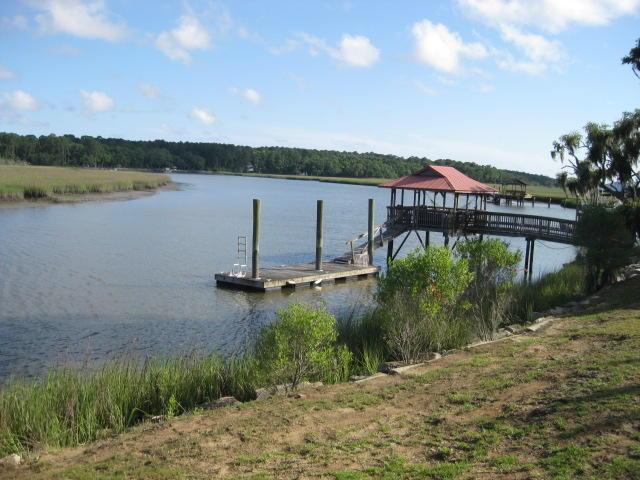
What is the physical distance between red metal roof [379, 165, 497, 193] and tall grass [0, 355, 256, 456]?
78.4 feet

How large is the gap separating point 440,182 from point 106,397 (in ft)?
89.1

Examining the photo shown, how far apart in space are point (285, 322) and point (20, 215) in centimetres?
4534

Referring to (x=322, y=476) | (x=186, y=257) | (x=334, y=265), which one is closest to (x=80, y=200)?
(x=186, y=257)

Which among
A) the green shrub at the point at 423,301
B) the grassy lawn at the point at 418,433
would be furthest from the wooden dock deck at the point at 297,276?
the grassy lawn at the point at 418,433

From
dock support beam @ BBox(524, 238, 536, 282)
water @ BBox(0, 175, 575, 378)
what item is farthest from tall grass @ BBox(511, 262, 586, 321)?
dock support beam @ BBox(524, 238, 536, 282)

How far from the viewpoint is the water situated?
18250mm

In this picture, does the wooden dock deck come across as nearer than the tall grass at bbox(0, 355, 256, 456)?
No

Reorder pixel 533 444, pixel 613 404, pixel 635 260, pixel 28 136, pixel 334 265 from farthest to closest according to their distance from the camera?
pixel 28 136, pixel 334 265, pixel 635 260, pixel 613 404, pixel 533 444

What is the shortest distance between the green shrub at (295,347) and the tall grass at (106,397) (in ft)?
1.98

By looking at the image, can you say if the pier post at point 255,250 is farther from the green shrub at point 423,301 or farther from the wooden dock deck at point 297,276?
the green shrub at point 423,301

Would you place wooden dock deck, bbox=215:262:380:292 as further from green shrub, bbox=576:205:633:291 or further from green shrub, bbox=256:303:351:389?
green shrub, bbox=256:303:351:389

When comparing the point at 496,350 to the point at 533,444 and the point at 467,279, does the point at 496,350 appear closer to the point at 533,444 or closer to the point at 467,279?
the point at 467,279

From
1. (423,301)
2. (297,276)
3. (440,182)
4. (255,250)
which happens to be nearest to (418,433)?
(423,301)

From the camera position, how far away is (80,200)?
6675cm
